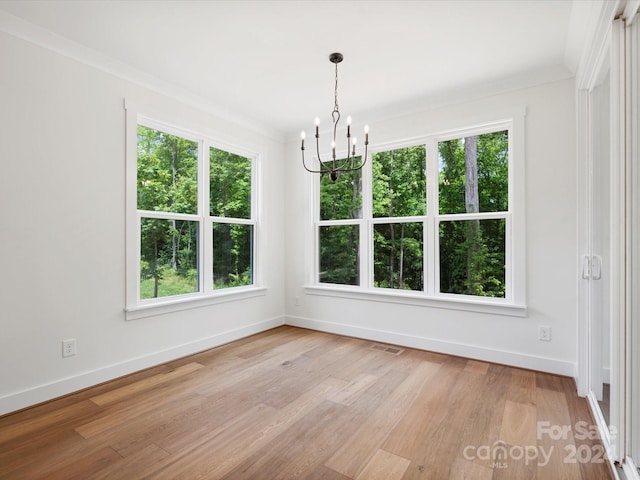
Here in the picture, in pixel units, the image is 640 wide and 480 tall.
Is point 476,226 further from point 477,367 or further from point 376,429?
point 376,429

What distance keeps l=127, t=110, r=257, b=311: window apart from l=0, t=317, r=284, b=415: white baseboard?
1.60ft

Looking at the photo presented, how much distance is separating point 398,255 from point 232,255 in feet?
6.63

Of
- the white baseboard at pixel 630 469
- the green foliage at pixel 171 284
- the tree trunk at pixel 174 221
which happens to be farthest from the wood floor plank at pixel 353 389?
the tree trunk at pixel 174 221

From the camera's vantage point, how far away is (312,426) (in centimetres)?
218

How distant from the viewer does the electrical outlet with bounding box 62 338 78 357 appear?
2.58 meters

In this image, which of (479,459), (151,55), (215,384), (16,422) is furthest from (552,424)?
(151,55)

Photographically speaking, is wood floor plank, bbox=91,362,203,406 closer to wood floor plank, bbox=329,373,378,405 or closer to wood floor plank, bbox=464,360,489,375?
wood floor plank, bbox=329,373,378,405

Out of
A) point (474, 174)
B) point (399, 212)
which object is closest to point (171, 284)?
point (399, 212)

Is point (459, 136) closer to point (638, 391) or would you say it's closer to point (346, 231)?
point (346, 231)

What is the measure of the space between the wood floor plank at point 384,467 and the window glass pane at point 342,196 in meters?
2.81

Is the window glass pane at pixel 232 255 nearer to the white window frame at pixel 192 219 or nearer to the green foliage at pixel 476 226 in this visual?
the white window frame at pixel 192 219

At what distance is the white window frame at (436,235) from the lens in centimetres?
317

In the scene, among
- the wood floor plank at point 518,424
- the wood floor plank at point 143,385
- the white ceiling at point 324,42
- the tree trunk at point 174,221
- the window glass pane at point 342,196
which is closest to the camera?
the wood floor plank at point 518,424

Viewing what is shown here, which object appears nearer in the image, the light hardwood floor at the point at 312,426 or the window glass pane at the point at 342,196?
the light hardwood floor at the point at 312,426
